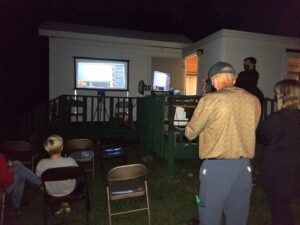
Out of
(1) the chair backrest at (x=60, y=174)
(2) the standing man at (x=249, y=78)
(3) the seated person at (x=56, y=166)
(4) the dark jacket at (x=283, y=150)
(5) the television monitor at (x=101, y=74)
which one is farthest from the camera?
(5) the television monitor at (x=101, y=74)

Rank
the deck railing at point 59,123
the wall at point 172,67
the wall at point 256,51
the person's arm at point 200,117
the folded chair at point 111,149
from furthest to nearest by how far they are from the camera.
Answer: the wall at point 172,67 → the wall at point 256,51 → the deck railing at point 59,123 → the folded chair at point 111,149 → the person's arm at point 200,117

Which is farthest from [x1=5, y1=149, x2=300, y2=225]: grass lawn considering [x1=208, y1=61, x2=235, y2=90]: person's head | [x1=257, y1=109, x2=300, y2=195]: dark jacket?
[x1=208, y1=61, x2=235, y2=90]: person's head

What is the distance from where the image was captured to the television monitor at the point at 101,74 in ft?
33.7

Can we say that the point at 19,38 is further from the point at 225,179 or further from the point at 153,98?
the point at 225,179

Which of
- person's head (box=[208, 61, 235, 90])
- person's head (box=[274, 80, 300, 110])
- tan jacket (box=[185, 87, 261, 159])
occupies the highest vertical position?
person's head (box=[208, 61, 235, 90])

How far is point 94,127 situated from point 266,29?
9.31m

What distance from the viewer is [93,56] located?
1045 centimetres

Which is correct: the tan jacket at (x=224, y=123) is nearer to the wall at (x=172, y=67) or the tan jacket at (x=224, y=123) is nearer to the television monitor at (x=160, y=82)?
the television monitor at (x=160, y=82)

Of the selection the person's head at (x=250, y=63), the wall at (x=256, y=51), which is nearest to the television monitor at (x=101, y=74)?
the wall at (x=256, y=51)

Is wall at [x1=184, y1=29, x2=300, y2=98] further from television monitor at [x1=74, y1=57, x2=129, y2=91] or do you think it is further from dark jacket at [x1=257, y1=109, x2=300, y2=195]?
dark jacket at [x1=257, y1=109, x2=300, y2=195]

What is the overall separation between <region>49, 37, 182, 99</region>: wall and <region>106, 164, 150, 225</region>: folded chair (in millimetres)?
6757

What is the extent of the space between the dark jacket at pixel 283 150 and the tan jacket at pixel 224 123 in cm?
46

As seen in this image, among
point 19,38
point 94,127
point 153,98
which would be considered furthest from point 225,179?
point 19,38

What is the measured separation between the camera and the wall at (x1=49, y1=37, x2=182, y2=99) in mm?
10016
